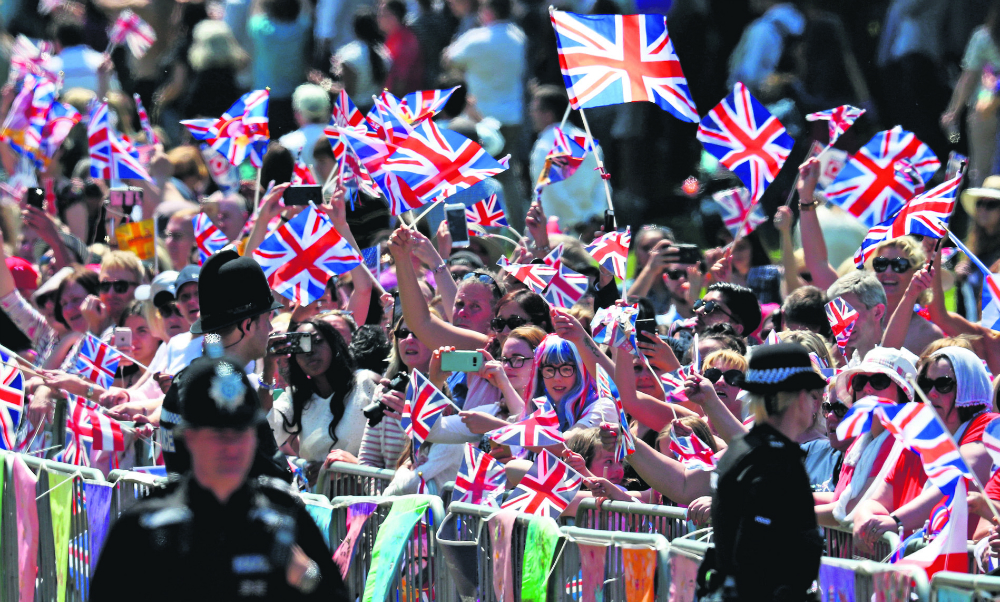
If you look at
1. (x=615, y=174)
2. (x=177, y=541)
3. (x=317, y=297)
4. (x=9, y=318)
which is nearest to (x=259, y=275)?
(x=177, y=541)

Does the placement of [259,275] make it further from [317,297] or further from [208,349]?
[317,297]

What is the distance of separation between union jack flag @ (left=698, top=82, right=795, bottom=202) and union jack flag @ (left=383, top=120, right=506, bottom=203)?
150 centimetres

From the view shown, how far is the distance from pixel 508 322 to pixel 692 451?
148 cm

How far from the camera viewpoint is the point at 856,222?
1125 cm

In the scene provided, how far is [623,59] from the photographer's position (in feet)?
29.2

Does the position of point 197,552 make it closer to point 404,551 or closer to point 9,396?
point 404,551

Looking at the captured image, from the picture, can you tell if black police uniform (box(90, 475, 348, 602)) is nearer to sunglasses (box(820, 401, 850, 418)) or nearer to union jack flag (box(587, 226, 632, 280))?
sunglasses (box(820, 401, 850, 418))

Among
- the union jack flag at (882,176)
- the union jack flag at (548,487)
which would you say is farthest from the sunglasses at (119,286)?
the union jack flag at (548,487)

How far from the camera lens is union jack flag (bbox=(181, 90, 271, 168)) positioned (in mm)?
11016

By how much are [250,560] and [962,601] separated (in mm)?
2212

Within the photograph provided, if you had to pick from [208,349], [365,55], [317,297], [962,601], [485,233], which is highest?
[365,55]

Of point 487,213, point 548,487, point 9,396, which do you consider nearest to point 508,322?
point 548,487

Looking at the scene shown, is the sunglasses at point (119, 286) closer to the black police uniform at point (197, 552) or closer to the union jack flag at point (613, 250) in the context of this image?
the union jack flag at point (613, 250)

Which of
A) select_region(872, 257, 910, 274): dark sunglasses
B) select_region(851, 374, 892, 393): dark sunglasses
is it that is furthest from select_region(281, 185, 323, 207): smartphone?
select_region(851, 374, 892, 393): dark sunglasses
